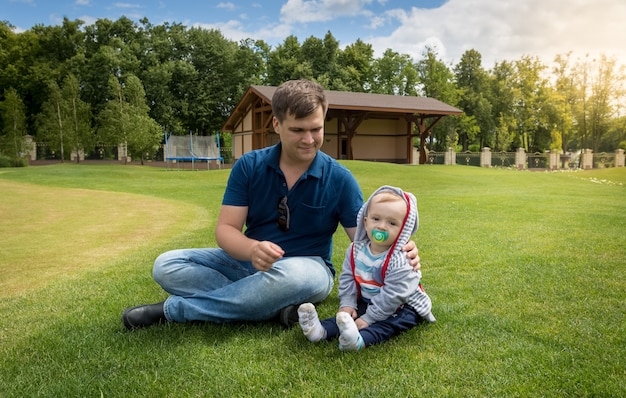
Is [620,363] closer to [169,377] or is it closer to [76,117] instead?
[169,377]

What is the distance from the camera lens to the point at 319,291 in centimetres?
306

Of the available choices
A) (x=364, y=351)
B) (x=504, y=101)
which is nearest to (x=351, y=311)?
(x=364, y=351)

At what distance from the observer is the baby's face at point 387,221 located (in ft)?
8.82

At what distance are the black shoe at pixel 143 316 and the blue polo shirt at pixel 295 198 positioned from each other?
0.73 meters

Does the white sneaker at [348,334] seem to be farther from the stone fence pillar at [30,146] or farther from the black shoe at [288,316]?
the stone fence pillar at [30,146]

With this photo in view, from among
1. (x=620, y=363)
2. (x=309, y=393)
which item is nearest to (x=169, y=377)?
(x=309, y=393)

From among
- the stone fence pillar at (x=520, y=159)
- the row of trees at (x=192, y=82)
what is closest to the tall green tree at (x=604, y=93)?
the row of trees at (x=192, y=82)

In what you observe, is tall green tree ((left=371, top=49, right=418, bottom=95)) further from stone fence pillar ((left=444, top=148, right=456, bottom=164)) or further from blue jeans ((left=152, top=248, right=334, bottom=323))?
blue jeans ((left=152, top=248, right=334, bottom=323))

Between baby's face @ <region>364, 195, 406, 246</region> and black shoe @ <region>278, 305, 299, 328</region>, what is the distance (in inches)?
25.5

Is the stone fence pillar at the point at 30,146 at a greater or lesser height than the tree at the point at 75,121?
lesser

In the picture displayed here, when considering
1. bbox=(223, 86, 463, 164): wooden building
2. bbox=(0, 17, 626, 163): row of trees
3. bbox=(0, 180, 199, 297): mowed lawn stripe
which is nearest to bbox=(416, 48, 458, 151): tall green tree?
bbox=(0, 17, 626, 163): row of trees

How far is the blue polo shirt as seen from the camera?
3.04m

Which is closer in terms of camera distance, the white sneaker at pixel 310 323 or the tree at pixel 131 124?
the white sneaker at pixel 310 323

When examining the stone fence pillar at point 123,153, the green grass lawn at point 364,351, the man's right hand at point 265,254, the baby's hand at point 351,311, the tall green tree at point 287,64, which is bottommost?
the green grass lawn at point 364,351
